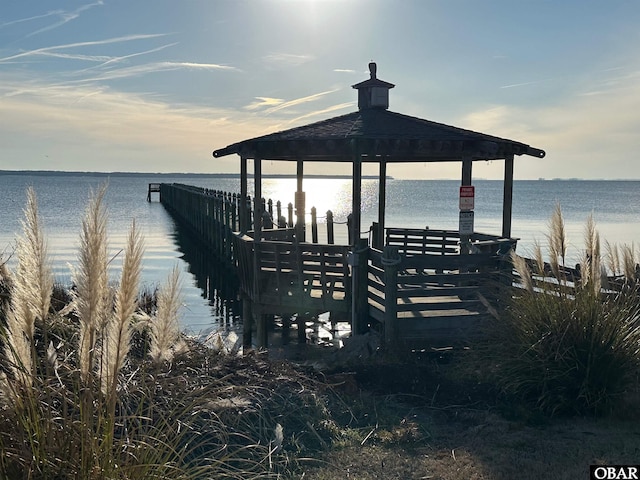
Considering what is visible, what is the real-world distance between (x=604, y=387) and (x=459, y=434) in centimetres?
141

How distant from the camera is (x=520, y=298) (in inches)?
227

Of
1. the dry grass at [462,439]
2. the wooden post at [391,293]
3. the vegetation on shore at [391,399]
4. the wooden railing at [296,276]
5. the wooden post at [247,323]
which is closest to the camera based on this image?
the vegetation on shore at [391,399]

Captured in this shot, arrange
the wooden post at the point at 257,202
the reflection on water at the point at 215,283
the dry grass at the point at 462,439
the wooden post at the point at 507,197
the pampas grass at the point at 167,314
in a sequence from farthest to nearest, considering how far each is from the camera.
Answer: the reflection on water at the point at 215,283
the wooden post at the point at 257,202
the wooden post at the point at 507,197
the dry grass at the point at 462,439
the pampas grass at the point at 167,314

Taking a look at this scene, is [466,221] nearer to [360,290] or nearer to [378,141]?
[378,141]

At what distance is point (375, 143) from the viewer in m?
8.76

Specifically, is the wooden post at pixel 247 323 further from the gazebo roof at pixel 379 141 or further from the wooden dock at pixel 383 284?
the gazebo roof at pixel 379 141

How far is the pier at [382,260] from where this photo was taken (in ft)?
25.5

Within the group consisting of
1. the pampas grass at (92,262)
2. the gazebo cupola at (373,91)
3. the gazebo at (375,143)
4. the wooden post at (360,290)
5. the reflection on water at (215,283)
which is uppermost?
the gazebo cupola at (373,91)

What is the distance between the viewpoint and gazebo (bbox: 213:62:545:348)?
345 inches

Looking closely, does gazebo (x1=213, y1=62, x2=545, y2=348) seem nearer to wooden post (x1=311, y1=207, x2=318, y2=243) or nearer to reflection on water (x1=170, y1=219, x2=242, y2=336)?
reflection on water (x1=170, y1=219, x2=242, y2=336)

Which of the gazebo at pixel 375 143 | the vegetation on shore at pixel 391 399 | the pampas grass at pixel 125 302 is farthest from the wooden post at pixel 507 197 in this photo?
the pampas grass at pixel 125 302

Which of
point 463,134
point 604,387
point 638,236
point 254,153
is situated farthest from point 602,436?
point 638,236

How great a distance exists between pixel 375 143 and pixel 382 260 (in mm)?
1984

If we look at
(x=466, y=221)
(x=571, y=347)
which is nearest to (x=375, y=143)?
(x=466, y=221)
